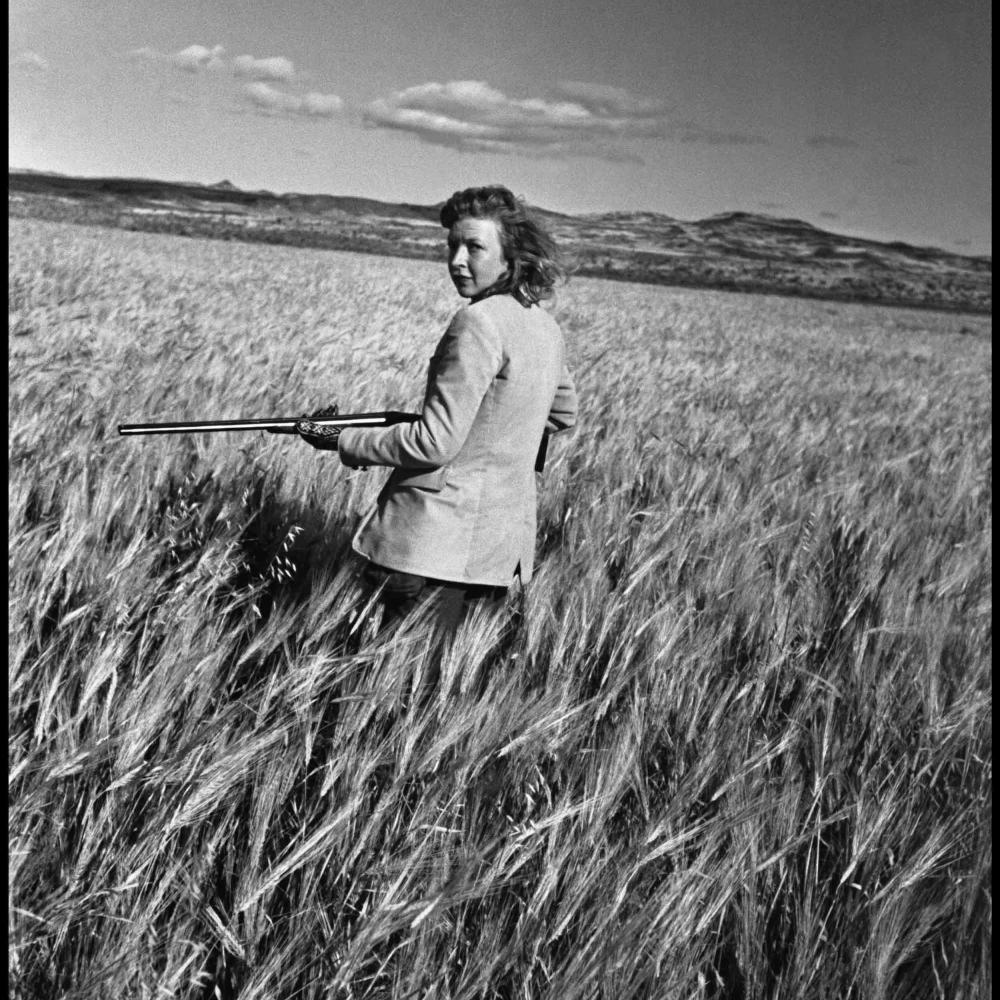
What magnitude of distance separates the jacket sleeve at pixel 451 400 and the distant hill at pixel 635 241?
4940cm

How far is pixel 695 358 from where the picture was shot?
942cm

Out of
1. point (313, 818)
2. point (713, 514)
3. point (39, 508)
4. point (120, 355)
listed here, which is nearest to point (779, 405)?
point (713, 514)

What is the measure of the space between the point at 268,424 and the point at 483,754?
2.45 ft

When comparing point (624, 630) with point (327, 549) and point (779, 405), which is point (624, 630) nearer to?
point (327, 549)

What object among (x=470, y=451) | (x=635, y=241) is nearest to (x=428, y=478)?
(x=470, y=451)

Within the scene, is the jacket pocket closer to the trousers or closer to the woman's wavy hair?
the trousers

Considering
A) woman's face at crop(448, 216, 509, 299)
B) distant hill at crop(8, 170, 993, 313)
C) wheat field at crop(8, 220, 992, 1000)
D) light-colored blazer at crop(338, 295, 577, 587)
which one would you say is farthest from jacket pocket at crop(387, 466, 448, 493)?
distant hill at crop(8, 170, 993, 313)

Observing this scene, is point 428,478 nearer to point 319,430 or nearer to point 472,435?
point 472,435

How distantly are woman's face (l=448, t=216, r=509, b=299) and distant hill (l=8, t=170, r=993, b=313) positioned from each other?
49.3m

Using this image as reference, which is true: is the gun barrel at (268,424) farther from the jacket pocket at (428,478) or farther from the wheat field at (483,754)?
the wheat field at (483,754)

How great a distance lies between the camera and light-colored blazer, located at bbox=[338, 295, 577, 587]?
6.15ft

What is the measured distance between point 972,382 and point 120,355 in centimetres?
891

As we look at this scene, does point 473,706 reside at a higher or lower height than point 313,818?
higher

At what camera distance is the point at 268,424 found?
1.86 meters
